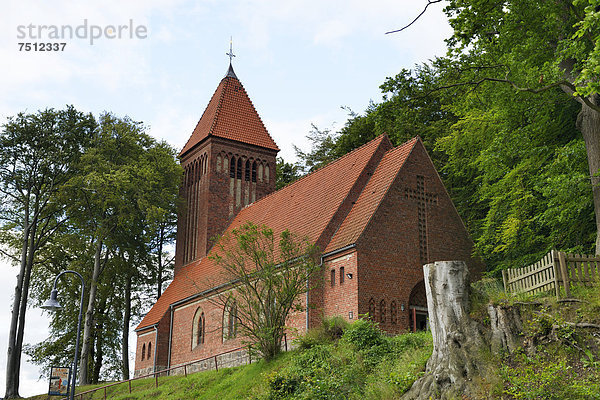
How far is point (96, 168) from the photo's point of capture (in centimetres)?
3572

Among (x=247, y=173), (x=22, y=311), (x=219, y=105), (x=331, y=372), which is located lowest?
(x=331, y=372)

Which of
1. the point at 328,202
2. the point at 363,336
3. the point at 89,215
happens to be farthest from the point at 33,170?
the point at 363,336

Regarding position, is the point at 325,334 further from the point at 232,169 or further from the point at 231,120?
the point at 231,120

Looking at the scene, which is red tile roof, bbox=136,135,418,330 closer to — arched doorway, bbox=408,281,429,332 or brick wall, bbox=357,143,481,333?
brick wall, bbox=357,143,481,333

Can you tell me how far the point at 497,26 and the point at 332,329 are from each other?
11146 millimetres

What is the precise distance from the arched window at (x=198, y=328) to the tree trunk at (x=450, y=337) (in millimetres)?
19683

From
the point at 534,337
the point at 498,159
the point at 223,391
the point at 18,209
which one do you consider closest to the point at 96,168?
the point at 18,209

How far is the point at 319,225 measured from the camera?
2600 centimetres

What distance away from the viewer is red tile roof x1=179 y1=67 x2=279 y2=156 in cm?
3962

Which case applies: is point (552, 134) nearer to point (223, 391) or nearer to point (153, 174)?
point (223, 391)

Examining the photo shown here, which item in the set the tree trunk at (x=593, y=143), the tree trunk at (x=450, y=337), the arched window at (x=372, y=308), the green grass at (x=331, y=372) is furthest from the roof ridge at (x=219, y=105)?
the tree trunk at (x=450, y=337)

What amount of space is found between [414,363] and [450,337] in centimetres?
157

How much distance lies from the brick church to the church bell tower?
68mm

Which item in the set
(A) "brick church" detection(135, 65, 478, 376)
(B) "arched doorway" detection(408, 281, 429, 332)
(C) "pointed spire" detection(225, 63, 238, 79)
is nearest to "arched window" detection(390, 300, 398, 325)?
(A) "brick church" detection(135, 65, 478, 376)
